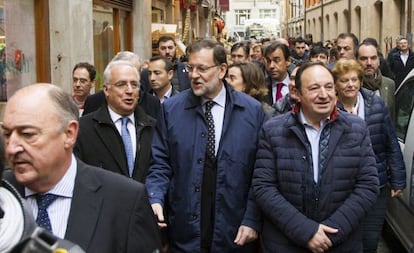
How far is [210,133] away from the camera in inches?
169

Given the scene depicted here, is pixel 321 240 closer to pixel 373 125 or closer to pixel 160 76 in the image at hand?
pixel 373 125

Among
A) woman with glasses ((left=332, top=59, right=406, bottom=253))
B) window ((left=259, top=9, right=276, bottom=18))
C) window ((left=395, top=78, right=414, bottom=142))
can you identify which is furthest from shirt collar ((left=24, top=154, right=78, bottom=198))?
window ((left=259, top=9, right=276, bottom=18))

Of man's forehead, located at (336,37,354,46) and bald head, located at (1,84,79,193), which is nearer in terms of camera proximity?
bald head, located at (1,84,79,193)

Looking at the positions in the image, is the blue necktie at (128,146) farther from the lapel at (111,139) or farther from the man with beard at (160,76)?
the man with beard at (160,76)

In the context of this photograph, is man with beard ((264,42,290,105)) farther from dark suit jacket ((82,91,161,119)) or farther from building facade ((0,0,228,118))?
building facade ((0,0,228,118))

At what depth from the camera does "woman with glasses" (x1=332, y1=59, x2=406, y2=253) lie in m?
5.13

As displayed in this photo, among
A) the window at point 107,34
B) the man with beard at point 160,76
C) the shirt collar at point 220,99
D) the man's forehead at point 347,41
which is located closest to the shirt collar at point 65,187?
the shirt collar at point 220,99

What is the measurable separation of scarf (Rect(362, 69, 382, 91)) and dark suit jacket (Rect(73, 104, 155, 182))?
93.0 inches

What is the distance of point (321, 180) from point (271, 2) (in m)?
95.2

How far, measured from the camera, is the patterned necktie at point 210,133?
426 centimetres

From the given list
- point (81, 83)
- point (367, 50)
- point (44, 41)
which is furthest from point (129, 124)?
point (44, 41)

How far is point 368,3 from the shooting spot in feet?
99.1

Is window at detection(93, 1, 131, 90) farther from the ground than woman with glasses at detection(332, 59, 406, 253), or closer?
farther from the ground

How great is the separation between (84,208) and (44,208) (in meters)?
0.15
